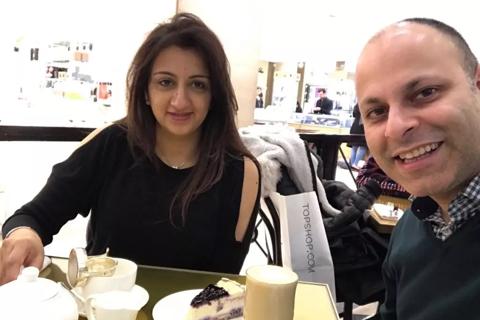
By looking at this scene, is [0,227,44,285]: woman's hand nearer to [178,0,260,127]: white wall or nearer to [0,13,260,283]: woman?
[0,13,260,283]: woman

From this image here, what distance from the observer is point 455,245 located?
905 mm

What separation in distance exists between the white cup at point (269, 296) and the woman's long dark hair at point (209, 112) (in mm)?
665

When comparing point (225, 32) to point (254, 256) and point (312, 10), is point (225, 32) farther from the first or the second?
point (312, 10)

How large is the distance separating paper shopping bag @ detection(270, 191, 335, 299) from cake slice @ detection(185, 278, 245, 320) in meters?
0.99

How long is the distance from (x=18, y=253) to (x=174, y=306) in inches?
16.7

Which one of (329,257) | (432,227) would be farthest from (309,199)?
(432,227)

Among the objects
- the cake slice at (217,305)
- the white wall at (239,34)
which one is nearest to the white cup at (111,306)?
the cake slice at (217,305)

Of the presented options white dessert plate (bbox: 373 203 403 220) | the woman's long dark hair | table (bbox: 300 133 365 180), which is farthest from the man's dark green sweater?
table (bbox: 300 133 365 180)

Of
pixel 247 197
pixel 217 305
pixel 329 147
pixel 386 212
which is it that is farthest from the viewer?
pixel 329 147

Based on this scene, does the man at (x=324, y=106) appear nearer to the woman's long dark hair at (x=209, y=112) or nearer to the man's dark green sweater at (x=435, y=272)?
the woman's long dark hair at (x=209, y=112)

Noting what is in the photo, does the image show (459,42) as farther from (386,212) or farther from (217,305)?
(386,212)

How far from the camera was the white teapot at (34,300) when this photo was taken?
75 cm

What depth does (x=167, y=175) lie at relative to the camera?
158cm

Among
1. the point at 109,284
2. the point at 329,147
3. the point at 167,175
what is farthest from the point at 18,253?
the point at 329,147
